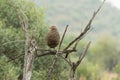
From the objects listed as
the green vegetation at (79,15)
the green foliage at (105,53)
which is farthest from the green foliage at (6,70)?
the green vegetation at (79,15)

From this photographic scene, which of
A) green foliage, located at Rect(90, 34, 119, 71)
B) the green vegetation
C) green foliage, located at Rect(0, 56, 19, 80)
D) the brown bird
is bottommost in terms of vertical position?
the green vegetation

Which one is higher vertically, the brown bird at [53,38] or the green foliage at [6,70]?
the brown bird at [53,38]

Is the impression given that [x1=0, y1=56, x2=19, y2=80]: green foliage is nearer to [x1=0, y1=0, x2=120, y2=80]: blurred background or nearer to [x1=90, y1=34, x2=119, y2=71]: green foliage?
[x1=0, y1=0, x2=120, y2=80]: blurred background

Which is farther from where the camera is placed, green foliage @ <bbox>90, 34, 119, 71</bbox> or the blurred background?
green foliage @ <bbox>90, 34, 119, 71</bbox>

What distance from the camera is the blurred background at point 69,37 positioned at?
40.6ft

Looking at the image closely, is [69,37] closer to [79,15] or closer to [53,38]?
[53,38]

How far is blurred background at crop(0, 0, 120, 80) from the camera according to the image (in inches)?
487

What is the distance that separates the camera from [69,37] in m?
57.7

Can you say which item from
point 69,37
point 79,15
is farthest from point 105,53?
point 79,15

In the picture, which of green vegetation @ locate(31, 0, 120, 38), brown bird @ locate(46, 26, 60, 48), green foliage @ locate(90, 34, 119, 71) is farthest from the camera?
green vegetation @ locate(31, 0, 120, 38)

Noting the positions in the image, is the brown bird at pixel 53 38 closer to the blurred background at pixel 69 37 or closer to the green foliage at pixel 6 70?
the blurred background at pixel 69 37

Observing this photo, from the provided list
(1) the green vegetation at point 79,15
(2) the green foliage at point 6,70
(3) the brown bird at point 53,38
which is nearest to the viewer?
(3) the brown bird at point 53,38

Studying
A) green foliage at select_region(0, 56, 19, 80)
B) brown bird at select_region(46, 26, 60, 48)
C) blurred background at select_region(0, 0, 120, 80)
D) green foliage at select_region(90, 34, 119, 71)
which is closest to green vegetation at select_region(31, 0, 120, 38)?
blurred background at select_region(0, 0, 120, 80)

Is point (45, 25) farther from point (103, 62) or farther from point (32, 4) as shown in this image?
point (103, 62)
